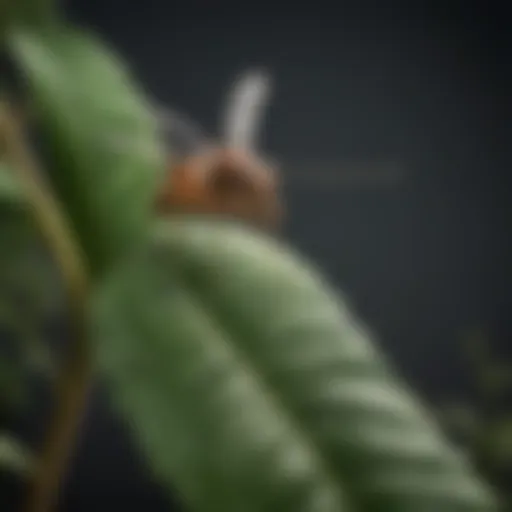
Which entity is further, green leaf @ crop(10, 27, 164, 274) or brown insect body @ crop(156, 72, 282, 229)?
brown insect body @ crop(156, 72, 282, 229)

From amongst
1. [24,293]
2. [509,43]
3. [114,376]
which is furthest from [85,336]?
[509,43]

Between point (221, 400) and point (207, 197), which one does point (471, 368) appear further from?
point (221, 400)

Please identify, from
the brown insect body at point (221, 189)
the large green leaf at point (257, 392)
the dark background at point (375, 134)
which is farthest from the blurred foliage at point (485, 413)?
the large green leaf at point (257, 392)

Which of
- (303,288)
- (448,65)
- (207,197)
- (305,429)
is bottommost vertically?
(305,429)

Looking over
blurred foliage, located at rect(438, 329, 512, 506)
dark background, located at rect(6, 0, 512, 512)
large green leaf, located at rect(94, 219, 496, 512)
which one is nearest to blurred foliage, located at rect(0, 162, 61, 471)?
dark background, located at rect(6, 0, 512, 512)

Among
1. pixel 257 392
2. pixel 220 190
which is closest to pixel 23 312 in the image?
pixel 220 190

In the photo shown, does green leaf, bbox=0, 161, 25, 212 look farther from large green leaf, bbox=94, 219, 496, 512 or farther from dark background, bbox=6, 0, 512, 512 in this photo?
dark background, bbox=6, 0, 512, 512
